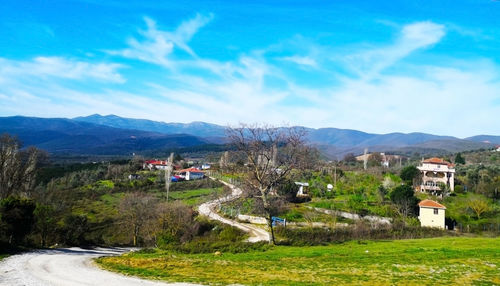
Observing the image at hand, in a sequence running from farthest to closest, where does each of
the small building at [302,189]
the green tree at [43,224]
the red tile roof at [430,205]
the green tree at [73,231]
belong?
the small building at [302,189]
the red tile roof at [430,205]
the green tree at [73,231]
the green tree at [43,224]

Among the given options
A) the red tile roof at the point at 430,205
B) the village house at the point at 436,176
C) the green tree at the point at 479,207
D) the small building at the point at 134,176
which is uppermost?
the village house at the point at 436,176

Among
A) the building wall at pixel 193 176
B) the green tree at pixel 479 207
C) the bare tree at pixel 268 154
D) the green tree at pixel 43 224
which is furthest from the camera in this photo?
the building wall at pixel 193 176

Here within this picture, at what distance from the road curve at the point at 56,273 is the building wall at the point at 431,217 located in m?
37.4

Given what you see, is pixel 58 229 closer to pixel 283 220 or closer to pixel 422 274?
pixel 283 220

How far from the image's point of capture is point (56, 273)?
15266 mm

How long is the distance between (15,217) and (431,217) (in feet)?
137

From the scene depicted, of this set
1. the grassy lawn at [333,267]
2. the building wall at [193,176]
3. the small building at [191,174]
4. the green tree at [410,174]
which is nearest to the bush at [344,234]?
the grassy lawn at [333,267]

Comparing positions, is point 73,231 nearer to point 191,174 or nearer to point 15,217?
point 15,217

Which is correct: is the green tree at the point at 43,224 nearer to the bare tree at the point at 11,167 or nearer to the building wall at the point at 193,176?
the bare tree at the point at 11,167

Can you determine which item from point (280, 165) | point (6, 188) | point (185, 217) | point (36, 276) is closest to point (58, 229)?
point (6, 188)

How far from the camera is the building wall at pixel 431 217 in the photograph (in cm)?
4056

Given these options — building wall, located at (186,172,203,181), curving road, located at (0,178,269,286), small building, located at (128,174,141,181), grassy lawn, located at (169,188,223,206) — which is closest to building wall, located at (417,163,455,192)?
grassy lawn, located at (169,188,223,206)

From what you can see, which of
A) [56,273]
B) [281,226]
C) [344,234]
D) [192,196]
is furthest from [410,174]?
[56,273]

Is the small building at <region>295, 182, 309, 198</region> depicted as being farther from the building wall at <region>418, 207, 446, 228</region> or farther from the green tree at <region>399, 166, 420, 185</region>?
the building wall at <region>418, 207, 446, 228</region>
